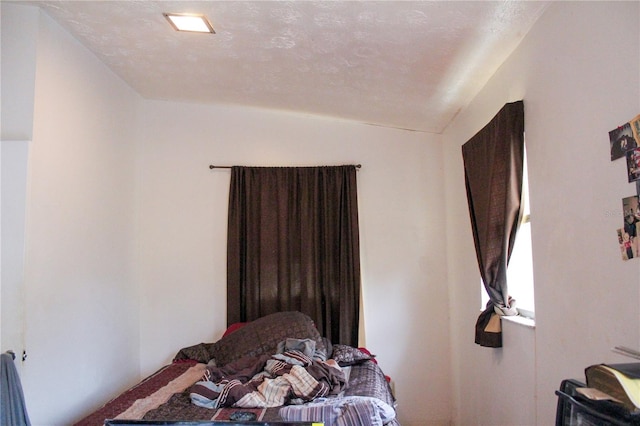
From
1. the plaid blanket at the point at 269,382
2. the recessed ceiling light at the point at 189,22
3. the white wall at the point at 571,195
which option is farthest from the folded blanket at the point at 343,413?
the recessed ceiling light at the point at 189,22

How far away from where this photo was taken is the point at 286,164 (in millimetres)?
3594

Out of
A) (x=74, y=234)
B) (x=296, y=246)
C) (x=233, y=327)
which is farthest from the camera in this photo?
(x=296, y=246)

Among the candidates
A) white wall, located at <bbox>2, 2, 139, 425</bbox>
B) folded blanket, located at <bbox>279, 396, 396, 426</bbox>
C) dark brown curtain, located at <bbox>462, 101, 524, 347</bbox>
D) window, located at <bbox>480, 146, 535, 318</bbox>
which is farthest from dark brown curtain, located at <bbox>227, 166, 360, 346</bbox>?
folded blanket, located at <bbox>279, 396, 396, 426</bbox>

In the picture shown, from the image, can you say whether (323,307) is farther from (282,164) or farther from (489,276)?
(489,276)

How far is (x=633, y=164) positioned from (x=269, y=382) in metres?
1.81

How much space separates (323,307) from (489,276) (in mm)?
1456

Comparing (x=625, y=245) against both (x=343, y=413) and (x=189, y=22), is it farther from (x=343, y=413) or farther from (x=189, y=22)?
(x=189, y=22)

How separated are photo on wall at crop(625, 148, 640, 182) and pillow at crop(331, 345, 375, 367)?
2.00m

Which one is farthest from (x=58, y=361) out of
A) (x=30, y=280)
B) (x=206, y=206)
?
(x=206, y=206)

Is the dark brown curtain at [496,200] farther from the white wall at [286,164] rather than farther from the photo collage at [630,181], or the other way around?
the white wall at [286,164]

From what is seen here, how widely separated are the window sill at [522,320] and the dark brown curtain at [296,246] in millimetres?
1366

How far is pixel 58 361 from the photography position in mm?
2326

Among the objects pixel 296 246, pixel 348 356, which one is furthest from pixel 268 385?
pixel 296 246

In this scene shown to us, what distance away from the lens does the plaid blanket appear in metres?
2.09
